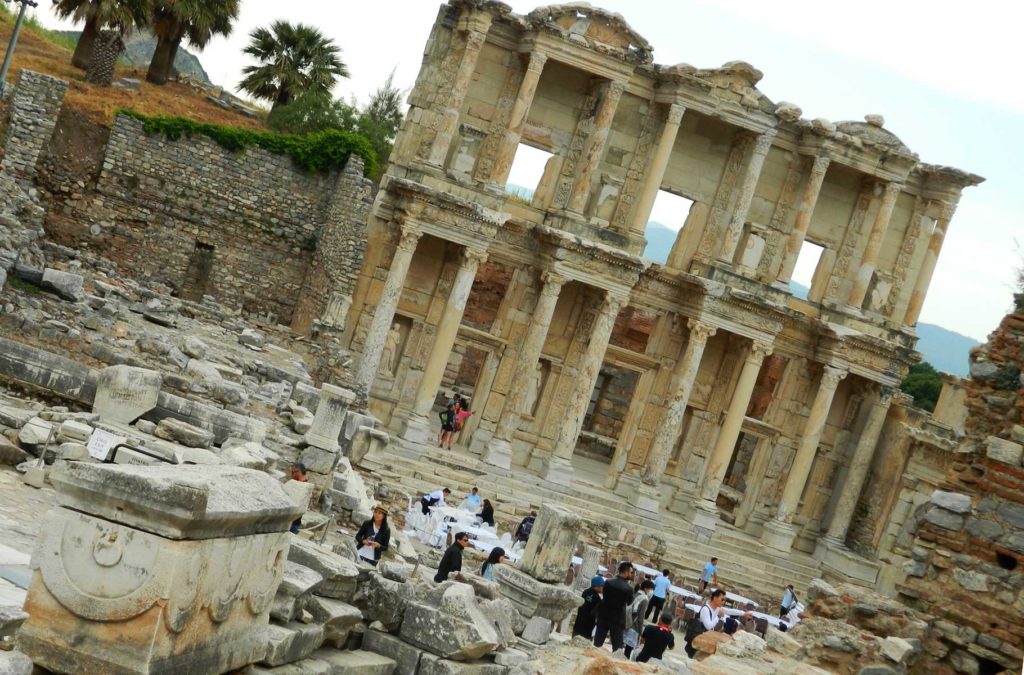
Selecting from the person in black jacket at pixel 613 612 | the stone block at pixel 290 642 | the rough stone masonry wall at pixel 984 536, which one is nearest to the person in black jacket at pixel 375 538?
the person in black jacket at pixel 613 612

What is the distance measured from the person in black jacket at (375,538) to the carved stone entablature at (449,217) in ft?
40.2

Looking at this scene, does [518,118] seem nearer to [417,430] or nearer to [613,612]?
[417,430]

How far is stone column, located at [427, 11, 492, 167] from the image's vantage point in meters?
28.1

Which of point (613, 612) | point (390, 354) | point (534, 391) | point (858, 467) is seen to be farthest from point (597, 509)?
point (613, 612)

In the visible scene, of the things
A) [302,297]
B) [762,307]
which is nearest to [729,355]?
[762,307]

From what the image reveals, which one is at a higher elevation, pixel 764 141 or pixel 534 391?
pixel 764 141

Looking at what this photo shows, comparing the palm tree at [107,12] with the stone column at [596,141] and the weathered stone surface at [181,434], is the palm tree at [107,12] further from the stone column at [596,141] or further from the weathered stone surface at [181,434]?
the weathered stone surface at [181,434]

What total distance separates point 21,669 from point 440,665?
4.74 metres

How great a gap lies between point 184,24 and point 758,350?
64.0 ft

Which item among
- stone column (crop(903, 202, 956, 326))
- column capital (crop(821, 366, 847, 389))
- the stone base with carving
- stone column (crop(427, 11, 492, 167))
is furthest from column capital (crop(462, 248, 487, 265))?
the stone base with carving

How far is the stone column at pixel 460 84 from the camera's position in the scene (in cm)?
2806

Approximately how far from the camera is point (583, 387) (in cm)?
2889

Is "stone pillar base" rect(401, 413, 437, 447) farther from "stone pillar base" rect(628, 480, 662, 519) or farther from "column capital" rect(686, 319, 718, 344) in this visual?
"column capital" rect(686, 319, 718, 344)

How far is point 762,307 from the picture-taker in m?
29.8
